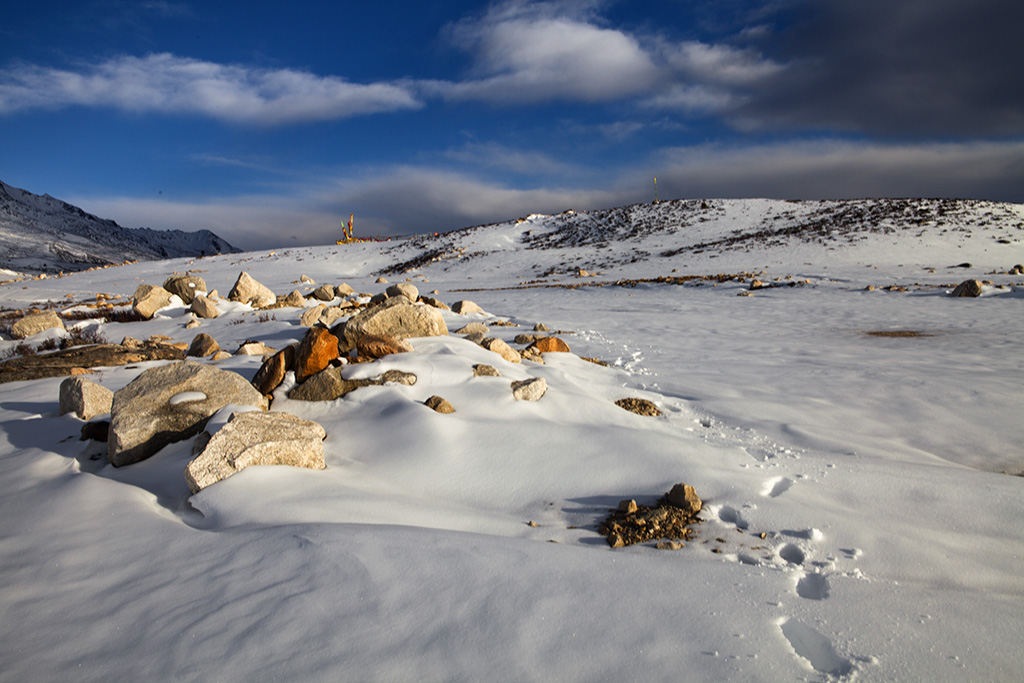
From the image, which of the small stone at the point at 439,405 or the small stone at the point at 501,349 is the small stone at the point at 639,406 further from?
the small stone at the point at 439,405

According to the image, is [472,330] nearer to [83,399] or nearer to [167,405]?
[167,405]

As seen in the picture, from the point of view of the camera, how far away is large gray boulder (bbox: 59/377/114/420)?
13.1 feet

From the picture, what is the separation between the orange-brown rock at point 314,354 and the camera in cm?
433

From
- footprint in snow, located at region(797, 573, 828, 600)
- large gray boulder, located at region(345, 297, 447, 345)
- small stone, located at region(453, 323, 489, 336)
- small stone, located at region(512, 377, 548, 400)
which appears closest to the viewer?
footprint in snow, located at region(797, 573, 828, 600)

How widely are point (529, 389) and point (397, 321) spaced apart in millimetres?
2192

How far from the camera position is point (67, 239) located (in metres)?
81.2

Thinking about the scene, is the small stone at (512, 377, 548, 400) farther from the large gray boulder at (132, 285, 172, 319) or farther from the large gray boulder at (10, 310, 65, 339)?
the large gray boulder at (132, 285, 172, 319)

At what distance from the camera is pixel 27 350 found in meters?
7.52

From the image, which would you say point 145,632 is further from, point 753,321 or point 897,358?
point 753,321

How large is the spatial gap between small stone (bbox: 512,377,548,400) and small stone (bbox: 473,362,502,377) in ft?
1.10

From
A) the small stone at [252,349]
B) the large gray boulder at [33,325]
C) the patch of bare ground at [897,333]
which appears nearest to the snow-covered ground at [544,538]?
the small stone at [252,349]

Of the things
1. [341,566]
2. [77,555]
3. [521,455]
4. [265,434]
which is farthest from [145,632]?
[521,455]

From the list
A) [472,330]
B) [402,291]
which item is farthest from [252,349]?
[402,291]

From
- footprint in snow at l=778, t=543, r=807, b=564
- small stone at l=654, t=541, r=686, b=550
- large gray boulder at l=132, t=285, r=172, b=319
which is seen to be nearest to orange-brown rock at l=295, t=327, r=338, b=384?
small stone at l=654, t=541, r=686, b=550
